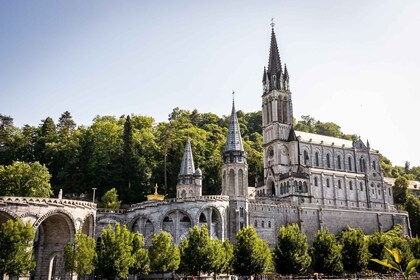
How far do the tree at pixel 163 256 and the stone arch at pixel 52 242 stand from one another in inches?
331

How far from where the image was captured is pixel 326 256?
1695 inches

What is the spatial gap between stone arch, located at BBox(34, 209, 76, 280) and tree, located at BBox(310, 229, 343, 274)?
2446 centimetres

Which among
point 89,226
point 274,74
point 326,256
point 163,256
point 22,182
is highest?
point 274,74

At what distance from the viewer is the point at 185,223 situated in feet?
159

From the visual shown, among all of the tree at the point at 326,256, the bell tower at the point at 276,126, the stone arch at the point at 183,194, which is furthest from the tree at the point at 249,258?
the bell tower at the point at 276,126

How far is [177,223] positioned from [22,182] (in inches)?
859

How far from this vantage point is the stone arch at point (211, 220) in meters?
48.1

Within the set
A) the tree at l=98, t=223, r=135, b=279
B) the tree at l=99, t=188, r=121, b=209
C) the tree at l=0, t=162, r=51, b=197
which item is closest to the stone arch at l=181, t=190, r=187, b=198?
the tree at l=99, t=188, r=121, b=209

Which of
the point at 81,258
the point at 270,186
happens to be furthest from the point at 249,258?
the point at 270,186

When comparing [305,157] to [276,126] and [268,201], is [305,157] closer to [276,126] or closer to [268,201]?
[276,126]

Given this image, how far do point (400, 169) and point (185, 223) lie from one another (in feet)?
327

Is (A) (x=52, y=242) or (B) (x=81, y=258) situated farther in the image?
(A) (x=52, y=242)

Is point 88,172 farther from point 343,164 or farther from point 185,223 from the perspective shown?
point 343,164

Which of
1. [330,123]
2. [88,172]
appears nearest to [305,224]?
[88,172]
